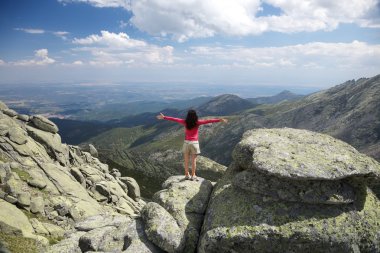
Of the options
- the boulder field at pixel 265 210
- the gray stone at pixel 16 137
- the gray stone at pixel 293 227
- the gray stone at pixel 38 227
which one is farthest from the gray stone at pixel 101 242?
the gray stone at pixel 16 137

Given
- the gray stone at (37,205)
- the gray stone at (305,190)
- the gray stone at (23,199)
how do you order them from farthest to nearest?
1. the gray stone at (37,205)
2. the gray stone at (23,199)
3. the gray stone at (305,190)

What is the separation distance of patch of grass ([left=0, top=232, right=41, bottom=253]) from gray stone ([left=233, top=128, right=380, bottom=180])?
15447 millimetres

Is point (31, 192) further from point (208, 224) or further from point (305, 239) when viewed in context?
point (305, 239)

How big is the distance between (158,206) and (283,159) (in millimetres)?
8439

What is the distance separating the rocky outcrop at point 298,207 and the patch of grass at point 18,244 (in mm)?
12572

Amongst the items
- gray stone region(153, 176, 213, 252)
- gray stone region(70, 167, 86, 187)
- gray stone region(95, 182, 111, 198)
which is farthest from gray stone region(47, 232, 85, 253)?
gray stone region(95, 182, 111, 198)

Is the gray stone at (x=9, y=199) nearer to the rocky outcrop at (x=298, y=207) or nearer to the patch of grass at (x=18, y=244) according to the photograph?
the patch of grass at (x=18, y=244)

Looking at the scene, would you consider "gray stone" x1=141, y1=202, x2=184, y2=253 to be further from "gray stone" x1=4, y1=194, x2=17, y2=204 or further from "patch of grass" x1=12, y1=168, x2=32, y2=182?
"patch of grass" x1=12, y1=168, x2=32, y2=182

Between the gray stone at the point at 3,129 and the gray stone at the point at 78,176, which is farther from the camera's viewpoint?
the gray stone at the point at 78,176

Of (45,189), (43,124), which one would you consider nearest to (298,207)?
(45,189)

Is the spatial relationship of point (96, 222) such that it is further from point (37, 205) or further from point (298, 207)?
point (298, 207)

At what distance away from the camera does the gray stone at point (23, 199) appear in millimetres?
29419

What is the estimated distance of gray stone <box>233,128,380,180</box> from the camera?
17047mm

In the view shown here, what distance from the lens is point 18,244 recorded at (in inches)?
881
